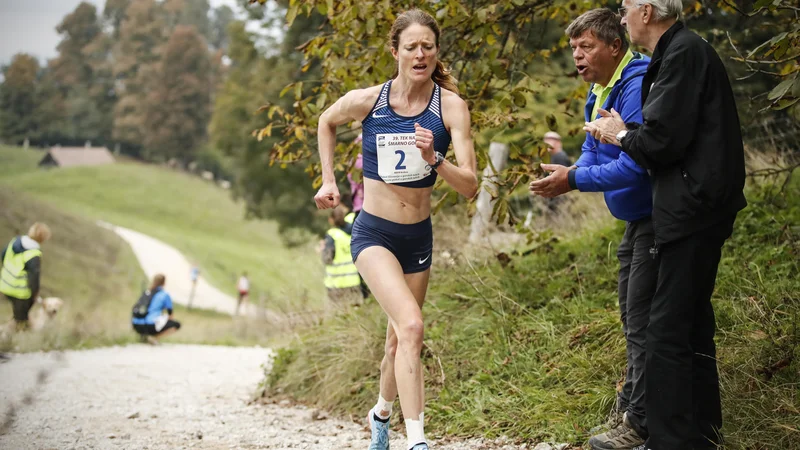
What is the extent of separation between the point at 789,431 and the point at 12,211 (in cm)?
3059

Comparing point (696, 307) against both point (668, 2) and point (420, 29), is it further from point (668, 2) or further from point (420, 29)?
point (420, 29)

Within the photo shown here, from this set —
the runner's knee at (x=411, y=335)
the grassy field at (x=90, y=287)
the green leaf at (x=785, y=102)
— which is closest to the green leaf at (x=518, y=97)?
the green leaf at (x=785, y=102)

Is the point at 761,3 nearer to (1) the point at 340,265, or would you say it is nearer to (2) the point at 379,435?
(2) the point at 379,435

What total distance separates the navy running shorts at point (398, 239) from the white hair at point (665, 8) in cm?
179

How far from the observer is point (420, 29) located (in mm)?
4824

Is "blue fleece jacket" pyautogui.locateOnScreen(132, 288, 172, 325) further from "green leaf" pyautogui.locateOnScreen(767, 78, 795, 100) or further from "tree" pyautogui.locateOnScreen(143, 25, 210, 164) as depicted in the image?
"tree" pyautogui.locateOnScreen(143, 25, 210, 164)

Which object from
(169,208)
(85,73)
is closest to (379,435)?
(169,208)

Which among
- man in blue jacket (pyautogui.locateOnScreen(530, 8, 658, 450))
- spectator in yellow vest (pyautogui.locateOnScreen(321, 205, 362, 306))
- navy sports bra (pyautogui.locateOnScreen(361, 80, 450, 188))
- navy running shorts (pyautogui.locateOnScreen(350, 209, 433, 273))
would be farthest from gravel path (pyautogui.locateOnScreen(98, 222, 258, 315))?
man in blue jacket (pyautogui.locateOnScreen(530, 8, 658, 450))

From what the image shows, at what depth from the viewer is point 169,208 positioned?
60.6 metres

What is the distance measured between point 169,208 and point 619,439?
193ft

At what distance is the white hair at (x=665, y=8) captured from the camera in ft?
13.4

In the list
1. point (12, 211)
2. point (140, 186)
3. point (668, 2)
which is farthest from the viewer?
point (140, 186)

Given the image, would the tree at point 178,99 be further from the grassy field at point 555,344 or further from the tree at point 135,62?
the grassy field at point 555,344

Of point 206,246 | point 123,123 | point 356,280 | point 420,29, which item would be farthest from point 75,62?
point 420,29
